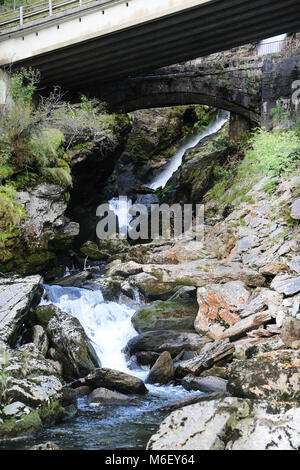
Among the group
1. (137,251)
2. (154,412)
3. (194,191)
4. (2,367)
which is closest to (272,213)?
(137,251)

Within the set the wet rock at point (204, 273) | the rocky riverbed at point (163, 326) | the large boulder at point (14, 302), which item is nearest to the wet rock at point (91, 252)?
the rocky riverbed at point (163, 326)

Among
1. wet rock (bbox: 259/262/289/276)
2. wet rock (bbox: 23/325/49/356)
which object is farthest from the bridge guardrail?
wet rock (bbox: 23/325/49/356)

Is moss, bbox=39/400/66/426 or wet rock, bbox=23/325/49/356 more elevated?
wet rock, bbox=23/325/49/356

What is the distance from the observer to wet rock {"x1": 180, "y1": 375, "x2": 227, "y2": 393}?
785 cm

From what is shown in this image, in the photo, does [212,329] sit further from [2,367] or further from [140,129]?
[140,129]

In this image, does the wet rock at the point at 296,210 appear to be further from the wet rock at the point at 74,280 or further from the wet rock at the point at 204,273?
the wet rock at the point at 74,280

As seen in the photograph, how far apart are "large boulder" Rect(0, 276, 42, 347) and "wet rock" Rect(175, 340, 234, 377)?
11.1 ft

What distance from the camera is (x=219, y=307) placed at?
34.6 ft

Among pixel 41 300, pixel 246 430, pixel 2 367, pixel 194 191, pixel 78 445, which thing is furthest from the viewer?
pixel 194 191

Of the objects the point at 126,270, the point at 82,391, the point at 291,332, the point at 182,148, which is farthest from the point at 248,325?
the point at 182,148

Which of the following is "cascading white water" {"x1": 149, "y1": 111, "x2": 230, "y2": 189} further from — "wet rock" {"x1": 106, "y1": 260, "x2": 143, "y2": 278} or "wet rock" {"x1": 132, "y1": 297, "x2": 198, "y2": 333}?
"wet rock" {"x1": 132, "y1": 297, "x2": 198, "y2": 333}

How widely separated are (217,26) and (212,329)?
11.0m

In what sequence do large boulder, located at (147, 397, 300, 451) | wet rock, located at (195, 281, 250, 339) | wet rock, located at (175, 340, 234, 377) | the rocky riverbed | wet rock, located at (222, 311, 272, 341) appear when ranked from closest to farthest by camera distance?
large boulder, located at (147, 397, 300, 451), the rocky riverbed, wet rock, located at (175, 340, 234, 377), wet rock, located at (222, 311, 272, 341), wet rock, located at (195, 281, 250, 339)

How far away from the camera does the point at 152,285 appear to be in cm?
1275
